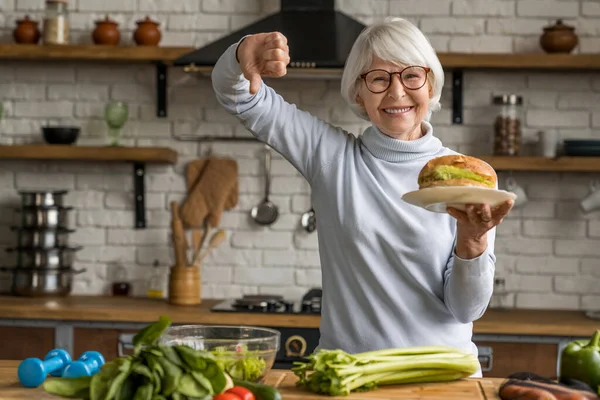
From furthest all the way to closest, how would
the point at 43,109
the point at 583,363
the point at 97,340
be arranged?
the point at 43,109
the point at 97,340
the point at 583,363

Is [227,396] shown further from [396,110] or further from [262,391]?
[396,110]

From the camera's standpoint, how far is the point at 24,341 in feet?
12.5

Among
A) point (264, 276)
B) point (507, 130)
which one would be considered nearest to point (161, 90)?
point (264, 276)

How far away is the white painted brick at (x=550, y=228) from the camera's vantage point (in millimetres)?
4219

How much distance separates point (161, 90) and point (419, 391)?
2.88m

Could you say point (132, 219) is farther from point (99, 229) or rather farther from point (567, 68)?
point (567, 68)

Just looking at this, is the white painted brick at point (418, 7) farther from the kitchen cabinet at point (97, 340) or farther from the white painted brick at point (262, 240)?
the kitchen cabinet at point (97, 340)

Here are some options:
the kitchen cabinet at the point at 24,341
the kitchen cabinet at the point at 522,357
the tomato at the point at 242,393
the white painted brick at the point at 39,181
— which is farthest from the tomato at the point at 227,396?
the white painted brick at the point at 39,181

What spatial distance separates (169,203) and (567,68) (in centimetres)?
195

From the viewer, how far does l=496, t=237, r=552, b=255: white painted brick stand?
423 cm

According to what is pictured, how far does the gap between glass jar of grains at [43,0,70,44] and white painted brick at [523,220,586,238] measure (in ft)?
7.64

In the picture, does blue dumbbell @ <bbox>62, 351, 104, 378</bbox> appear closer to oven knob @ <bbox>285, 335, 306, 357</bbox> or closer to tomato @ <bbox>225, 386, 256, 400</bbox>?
tomato @ <bbox>225, 386, 256, 400</bbox>

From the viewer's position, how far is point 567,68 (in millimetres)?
4070

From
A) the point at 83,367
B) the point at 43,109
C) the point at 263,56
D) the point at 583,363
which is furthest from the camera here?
the point at 43,109
